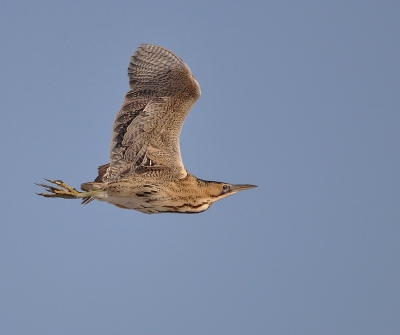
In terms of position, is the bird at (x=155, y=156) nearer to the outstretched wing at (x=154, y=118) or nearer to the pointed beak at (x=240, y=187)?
the outstretched wing at (x=154, y=118)

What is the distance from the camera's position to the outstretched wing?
346 inches

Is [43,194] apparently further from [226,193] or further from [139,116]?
[226,193]

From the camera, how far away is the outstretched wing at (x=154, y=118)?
346 inches

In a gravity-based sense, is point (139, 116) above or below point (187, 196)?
above

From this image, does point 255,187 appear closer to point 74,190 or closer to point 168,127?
point 168,127

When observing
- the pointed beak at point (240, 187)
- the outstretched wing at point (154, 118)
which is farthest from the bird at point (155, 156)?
the pointed beak at point (240, 187)

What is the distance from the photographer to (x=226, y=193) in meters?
9.12

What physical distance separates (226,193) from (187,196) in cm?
53

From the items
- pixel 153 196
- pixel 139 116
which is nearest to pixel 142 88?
pixel 139 116

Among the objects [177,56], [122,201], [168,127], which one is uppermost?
[177,56]

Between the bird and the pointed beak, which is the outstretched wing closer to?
the bird

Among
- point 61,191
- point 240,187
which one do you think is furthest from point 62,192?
point 240,187

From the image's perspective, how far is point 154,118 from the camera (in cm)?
882

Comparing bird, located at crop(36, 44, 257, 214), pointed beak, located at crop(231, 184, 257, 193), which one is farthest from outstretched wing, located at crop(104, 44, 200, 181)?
pointed beak, located at crop(231, 184, 257, 193)
